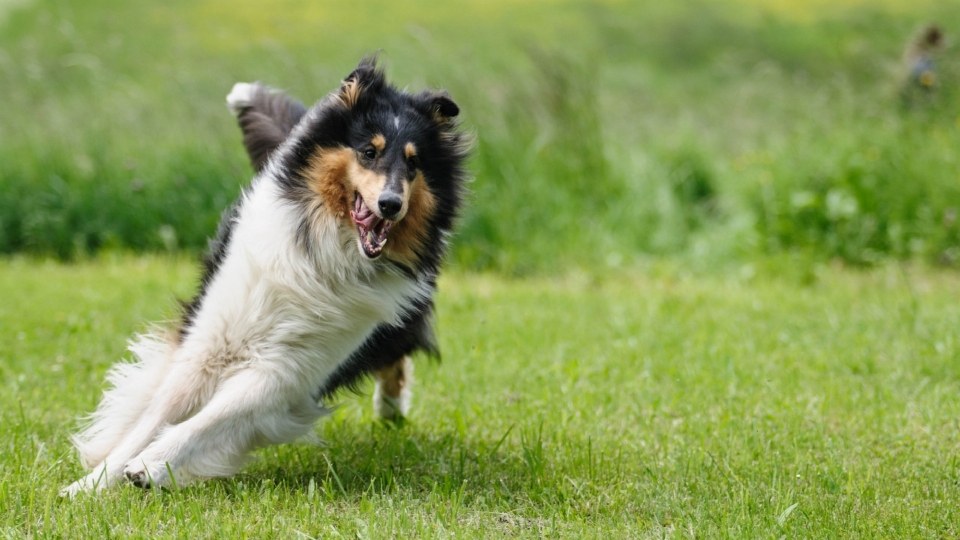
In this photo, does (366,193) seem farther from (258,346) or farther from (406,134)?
(258,346)

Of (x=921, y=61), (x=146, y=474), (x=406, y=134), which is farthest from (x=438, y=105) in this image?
(x=921, y=61)

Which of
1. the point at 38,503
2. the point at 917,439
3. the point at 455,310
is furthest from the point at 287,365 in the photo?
the point at 455,310

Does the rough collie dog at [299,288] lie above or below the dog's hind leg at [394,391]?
above

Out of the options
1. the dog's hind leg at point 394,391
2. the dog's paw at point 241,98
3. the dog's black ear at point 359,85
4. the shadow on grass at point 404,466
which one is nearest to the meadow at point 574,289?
the shadow on grass at point 404,466

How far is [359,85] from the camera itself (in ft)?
12.7

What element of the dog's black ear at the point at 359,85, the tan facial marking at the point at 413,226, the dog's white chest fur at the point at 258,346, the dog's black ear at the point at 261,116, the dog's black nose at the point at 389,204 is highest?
the dog's black ear at the point at 359,85

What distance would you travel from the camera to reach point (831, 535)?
3.36 m

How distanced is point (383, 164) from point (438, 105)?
1.70 feet

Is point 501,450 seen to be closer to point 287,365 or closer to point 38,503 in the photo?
point 287,365

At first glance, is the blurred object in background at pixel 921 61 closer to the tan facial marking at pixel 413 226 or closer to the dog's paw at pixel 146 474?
the tan facial marking at pixel 413 226

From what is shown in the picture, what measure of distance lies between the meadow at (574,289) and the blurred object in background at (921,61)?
0.36 feet

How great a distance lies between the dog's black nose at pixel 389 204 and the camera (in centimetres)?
353

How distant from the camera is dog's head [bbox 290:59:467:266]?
370cm

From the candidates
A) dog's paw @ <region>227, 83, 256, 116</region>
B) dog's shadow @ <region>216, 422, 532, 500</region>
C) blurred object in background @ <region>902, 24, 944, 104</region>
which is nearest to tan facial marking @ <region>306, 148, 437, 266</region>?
dog's shadow @ <region>216, 422, 532, 500</region>
